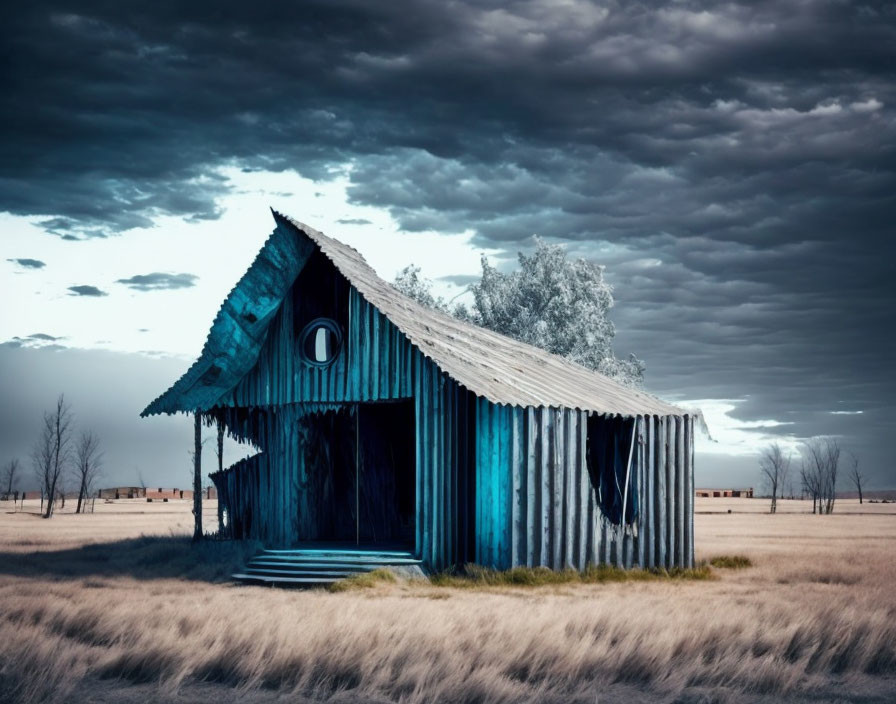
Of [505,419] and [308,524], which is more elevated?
[505,419]

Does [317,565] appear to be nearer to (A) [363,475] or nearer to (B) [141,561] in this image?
(B) [141,561]

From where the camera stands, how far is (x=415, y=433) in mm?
21812

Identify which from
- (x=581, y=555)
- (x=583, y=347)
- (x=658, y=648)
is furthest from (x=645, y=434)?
(x=583, y=347)

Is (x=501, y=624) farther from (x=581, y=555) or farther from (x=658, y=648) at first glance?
(x=581, y=555)

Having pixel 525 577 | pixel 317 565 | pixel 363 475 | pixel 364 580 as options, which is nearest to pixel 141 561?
pixel 363 475

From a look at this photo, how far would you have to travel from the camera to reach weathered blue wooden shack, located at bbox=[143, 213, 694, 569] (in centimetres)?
1894

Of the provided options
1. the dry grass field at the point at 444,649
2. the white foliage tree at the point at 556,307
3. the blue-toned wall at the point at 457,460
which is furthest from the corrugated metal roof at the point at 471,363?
the white foliage tree at the point at 556,307

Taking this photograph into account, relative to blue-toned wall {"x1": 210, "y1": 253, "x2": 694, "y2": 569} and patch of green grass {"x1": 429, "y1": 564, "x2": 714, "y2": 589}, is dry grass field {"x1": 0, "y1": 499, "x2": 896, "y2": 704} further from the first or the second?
blue-toned wall {"x1": 210, "y1": 253, "x2": 694, "y2": 569}

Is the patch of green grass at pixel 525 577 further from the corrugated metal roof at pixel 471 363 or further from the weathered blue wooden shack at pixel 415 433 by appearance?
the corrugated metal roof at pixel 471 363

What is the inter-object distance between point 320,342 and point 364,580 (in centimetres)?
562

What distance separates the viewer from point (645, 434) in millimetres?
22094

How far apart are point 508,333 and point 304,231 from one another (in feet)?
99.4

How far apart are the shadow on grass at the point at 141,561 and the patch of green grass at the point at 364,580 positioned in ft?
9.97

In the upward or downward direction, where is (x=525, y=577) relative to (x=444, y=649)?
downward
